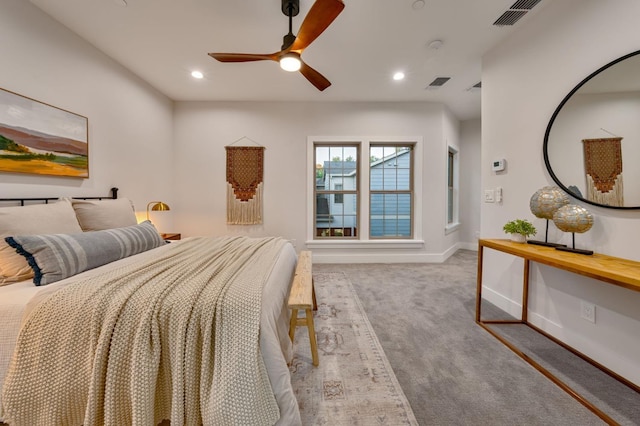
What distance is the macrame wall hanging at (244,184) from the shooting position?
397 centimetres

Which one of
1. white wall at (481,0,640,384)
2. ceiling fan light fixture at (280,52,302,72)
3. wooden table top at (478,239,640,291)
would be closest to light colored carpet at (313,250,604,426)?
white wall at (481,0,640,384)

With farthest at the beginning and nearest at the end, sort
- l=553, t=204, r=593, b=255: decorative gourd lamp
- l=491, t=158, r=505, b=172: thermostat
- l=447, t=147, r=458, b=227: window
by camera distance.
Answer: l=447, t=147, r=458, b=227: window, l=491, t=158, r=505, b=172: thermostat, l=553, t=204, r=593, b=255: decorative gourd lamp

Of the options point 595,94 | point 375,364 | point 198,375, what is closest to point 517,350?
point 375,364

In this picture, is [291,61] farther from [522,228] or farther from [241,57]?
[522,228]

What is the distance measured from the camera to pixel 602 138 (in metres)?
1.61

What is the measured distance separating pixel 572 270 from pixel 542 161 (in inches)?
41.8

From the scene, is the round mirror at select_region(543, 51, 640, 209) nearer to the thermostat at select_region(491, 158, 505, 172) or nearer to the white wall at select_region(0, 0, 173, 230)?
the thermostat at select_region(491, 158, 505, 172)

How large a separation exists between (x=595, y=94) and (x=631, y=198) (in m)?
0.77

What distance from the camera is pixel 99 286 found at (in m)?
1.17

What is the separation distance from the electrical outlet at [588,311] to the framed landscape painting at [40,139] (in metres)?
4.52

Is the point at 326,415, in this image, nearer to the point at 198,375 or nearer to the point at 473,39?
the point at 198,375

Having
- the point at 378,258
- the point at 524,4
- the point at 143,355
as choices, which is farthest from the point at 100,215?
the point at 524,4

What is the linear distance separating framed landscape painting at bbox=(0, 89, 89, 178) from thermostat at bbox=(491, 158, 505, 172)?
4.27 m

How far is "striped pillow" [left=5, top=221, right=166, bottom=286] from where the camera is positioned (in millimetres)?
1368
